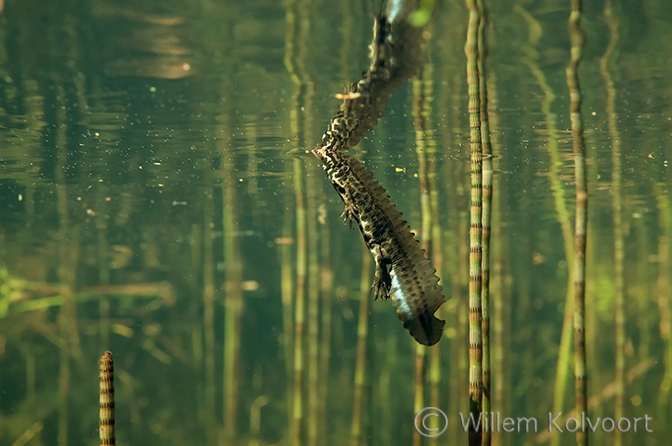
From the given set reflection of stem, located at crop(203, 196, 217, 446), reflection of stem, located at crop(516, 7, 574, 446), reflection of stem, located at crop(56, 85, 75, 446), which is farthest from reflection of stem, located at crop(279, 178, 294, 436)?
reflection of stem, located at crop(516, 7, 574, 446)

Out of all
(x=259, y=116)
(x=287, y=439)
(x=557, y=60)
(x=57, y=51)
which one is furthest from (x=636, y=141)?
(x=287, y=439)

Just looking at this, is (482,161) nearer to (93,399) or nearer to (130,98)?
(130,98)

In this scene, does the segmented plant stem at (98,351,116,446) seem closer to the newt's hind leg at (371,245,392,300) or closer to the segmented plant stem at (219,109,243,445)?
the newt's hind leg at (371,245,392,300)

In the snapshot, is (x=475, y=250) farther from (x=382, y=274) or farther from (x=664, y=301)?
(x=664, y=301)

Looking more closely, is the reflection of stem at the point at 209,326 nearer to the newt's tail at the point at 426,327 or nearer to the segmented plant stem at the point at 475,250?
the segmented plant stem at the point at 475,250

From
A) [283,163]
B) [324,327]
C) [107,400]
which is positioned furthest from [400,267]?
[324,327]

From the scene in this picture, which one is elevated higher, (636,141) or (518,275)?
(636,141)
